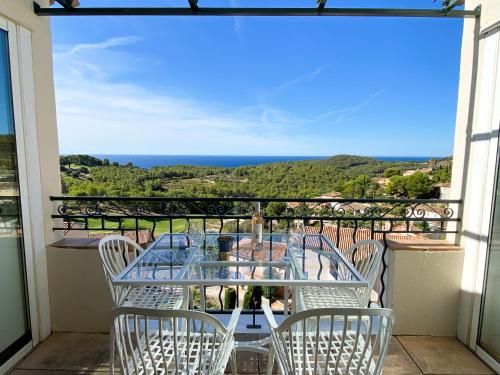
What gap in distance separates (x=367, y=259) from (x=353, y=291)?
23 centimetres

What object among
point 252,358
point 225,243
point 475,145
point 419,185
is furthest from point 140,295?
point 419,185

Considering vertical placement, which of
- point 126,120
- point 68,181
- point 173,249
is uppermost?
point 126,120

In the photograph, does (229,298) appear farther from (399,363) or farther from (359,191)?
(399,363)

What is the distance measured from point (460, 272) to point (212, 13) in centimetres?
256

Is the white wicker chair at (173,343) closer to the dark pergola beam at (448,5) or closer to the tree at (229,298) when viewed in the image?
the dark pergola beam at (448,5)

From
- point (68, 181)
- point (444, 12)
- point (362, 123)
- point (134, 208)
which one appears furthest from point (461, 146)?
point (362, 123)

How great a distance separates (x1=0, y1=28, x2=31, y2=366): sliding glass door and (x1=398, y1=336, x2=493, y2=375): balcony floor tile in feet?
8.61

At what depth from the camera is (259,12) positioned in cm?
196

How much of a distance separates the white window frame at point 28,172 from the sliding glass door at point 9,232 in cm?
3

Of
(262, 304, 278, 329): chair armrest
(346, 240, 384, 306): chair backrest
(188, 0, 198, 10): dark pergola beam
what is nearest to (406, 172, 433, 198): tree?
(346, 240, 384, 306): chair backrest

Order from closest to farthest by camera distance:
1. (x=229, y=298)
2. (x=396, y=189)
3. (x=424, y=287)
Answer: (x=424, y=287) < (x=396, y=189) < (x=229, y=298)

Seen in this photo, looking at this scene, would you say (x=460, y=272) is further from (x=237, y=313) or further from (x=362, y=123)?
(x=362, y=123)

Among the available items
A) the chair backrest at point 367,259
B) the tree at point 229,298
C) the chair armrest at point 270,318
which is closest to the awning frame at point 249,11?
the chair backrest at point 367,259

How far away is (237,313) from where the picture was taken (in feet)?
4.54
